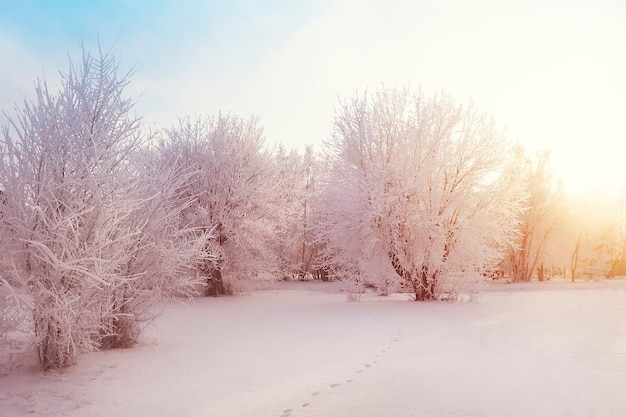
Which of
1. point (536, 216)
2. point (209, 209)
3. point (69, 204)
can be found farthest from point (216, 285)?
point (536, 216)

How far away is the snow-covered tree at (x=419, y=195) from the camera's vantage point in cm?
1661

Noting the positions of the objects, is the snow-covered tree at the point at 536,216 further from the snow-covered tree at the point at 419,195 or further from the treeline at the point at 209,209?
the snow-covered tree at the point at 419,195

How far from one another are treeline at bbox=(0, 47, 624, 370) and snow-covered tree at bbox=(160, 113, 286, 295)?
2.5 inches

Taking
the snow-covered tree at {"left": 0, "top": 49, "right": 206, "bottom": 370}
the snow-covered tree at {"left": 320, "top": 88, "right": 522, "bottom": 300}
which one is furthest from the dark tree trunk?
the snow-covered tree at {"left": 0, "top": 49, "right": 206, "bottom": 370}

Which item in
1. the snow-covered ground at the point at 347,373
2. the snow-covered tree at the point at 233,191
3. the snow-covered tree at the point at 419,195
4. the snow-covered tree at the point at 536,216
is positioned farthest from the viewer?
the snow-covered tree at the point at 536,216

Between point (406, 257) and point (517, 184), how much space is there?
447 cm

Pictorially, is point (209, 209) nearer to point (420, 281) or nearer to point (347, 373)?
point (420, 281)

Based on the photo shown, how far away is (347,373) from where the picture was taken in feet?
23.3

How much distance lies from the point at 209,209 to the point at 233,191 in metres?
1.24

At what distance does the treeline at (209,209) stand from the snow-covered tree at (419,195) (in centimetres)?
5

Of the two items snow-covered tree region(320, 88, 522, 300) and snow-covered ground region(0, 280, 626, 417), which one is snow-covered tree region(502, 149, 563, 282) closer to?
snow-covered tree region(320, 88, 522, 300)

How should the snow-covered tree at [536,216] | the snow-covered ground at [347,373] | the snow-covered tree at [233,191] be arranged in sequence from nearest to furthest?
the snow-covered ground at [347,373] → the snow-covered tree at [233,191] → the snow-covered tree at [536,216]

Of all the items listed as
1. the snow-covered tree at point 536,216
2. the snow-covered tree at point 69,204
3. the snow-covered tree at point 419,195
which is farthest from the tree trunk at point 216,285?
the snow-covered tree at point 536,216

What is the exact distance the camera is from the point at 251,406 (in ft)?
18.5
